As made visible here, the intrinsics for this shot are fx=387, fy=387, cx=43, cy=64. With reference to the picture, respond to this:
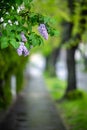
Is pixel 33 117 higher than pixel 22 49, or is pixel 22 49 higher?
pixel 33 117

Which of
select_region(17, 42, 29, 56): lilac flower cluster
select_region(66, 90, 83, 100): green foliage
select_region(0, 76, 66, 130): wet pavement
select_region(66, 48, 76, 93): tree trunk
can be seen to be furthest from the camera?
select_region(66, 48, 76, 93): tree trunk

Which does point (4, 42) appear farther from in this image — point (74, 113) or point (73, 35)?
point (73, 35)

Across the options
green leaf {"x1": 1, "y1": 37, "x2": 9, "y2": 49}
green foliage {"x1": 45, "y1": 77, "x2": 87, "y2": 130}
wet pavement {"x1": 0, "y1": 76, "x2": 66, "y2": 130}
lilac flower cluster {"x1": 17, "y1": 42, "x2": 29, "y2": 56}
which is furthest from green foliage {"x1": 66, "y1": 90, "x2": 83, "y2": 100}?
green leaf {"x1": 1, "y1": 37, "x2": 9, "y2": 49}

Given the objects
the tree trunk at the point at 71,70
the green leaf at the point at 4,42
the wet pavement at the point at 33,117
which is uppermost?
the tree trunk at the point at 71,70

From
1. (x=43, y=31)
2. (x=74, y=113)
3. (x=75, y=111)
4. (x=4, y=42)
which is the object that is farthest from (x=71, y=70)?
(x=4, y=42)

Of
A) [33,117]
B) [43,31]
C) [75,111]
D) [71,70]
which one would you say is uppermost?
[71,70]

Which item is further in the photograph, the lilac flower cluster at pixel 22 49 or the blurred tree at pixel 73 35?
the blurred tree at pixel 73 35

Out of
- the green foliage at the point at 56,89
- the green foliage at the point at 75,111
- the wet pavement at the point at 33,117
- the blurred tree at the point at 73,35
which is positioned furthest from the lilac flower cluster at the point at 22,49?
the green foliage at the point at 56,89

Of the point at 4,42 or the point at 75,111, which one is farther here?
the point at 75,111

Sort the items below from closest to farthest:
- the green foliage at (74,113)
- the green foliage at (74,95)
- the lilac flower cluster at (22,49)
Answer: the lilac flower cluster at (22,49)
the green foliage at (74,113)
the green foliage at (74,95)

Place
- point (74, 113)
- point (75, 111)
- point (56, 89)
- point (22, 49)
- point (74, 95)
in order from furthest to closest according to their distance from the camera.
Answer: point (56, 89), point (74, 95), point (75, 111), point (74, 113), point (22, 49)

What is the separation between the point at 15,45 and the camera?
6715mm

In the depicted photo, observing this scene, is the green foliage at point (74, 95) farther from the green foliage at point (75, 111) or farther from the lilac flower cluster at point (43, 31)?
the lilac flower cluster at point (43, 31)

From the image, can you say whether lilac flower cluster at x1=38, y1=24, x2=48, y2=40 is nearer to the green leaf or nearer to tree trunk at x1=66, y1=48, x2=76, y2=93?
the green leaf
